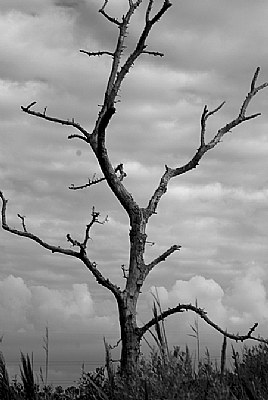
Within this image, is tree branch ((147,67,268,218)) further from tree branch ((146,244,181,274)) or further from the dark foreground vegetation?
the dark foreground vegetation

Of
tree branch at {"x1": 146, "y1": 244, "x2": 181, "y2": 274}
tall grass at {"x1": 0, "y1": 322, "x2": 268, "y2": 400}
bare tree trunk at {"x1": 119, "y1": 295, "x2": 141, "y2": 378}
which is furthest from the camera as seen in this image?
tree branch at {"x1": 146, "y1": 244, "x2": 181, "y2": 274}

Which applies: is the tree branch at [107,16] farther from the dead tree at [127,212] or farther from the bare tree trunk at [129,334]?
the bare tree trunk at [129,334]

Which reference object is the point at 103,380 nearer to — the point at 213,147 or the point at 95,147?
the point at 95,147

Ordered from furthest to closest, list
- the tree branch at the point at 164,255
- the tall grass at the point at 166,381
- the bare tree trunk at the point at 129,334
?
the tree branch at the point at 164,255 < the bare tree trunk at the point at 129,334 < the tall grass at the point at 166,381

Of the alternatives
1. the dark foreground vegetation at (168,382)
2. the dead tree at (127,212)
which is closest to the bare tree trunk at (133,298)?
the dead tree at (127,212)

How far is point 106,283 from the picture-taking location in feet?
41.8

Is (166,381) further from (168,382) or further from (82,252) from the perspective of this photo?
(82,252)

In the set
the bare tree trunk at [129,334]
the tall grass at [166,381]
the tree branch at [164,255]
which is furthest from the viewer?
the tree branch at [164,255]

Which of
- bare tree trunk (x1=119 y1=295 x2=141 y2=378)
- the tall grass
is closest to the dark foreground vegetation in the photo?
the tall grass

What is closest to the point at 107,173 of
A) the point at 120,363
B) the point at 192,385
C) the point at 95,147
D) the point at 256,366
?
the point at 95,147

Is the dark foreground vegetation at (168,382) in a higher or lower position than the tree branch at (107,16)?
lower

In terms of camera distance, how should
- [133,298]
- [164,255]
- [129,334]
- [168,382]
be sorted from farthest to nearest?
[164,255]
[133,298]
[129,334]
[168,382]

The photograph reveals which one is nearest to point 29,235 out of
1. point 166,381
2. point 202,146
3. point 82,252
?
point 82,252

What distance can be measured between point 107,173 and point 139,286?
2.18 metres
